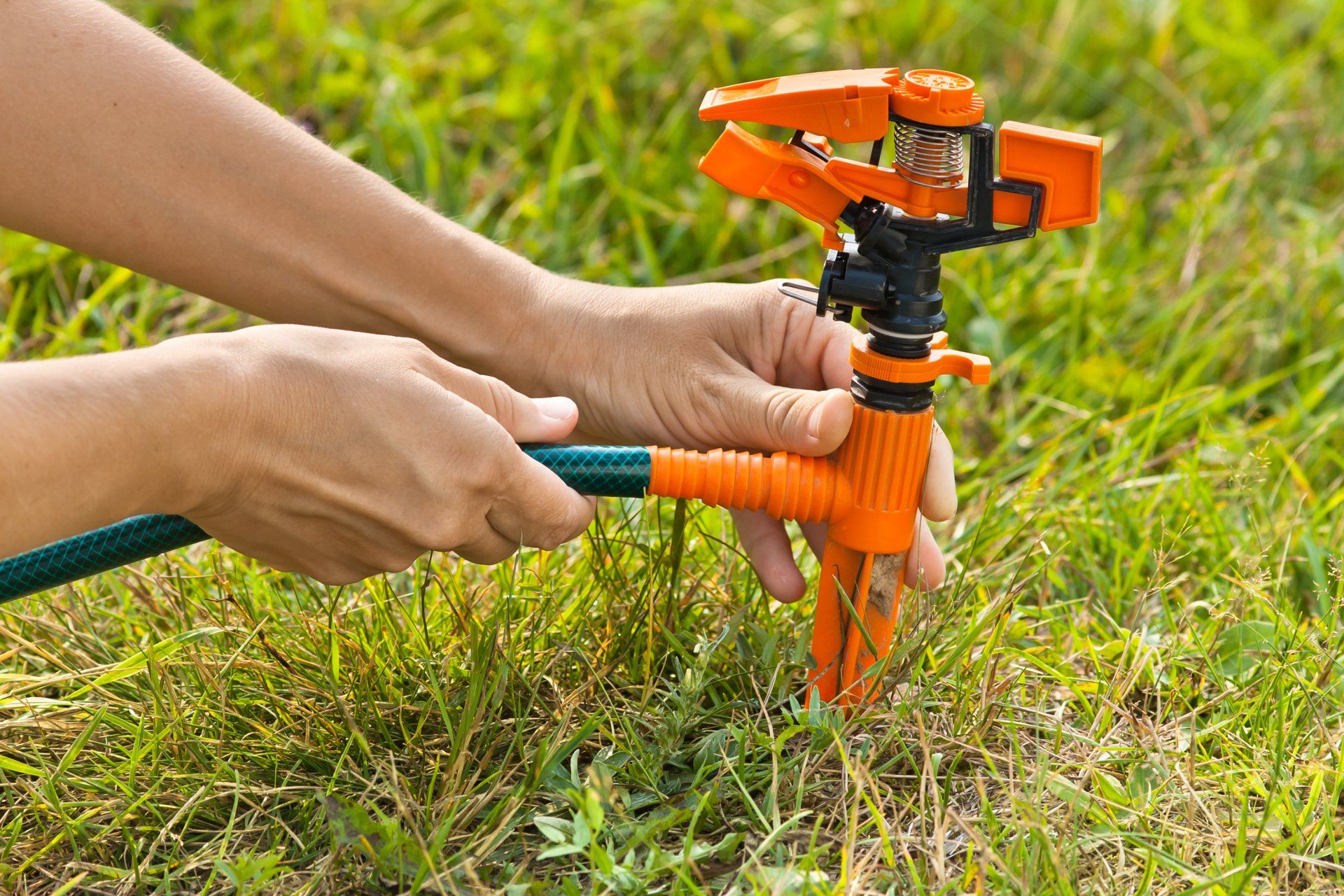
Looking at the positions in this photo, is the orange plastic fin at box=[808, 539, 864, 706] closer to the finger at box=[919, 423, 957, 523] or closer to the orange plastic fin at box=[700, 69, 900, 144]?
the finger at box=[919, 423, 957, 523]

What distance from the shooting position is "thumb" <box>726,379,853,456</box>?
5.72ft

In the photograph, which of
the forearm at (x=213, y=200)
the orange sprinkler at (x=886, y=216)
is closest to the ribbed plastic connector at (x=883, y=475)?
the orange sprinkler at (x=886, y=216)

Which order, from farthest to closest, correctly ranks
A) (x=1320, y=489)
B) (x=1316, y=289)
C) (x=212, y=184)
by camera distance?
1. (x=1316, y=289)
2. (x=1320, y=489)
3. (x=212, y=184)

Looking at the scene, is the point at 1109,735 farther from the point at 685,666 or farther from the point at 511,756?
the point at 511,756

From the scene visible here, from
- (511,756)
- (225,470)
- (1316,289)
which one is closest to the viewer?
(225,470)

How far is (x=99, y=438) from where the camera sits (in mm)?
1463

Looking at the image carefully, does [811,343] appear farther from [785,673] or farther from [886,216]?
[785,673]

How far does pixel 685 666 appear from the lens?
6.60 ft

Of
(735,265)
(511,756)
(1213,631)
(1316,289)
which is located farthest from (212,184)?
(1316,289)

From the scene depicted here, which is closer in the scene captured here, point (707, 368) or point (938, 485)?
point (938, 485)

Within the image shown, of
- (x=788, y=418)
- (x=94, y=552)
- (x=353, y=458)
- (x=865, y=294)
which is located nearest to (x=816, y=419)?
(x=788, y=418)

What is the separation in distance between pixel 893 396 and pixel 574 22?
260 cm

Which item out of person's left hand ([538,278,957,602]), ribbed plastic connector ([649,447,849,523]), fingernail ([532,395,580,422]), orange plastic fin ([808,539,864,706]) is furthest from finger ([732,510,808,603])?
fingernail ([532,395,580,422])

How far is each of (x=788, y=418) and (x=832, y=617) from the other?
1.03 ft
